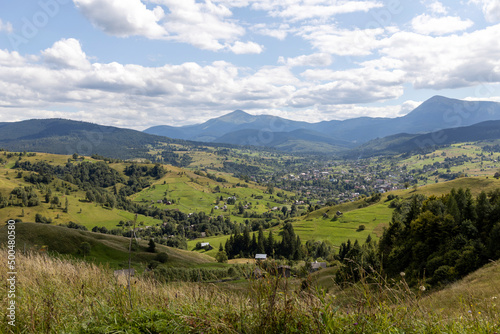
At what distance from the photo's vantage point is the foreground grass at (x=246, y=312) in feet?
13.8

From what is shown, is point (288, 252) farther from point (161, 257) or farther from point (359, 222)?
point (161, 257)

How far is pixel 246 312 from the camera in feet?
15.5

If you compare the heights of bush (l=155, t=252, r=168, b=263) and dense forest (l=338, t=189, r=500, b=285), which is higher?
dense forest (l=338, t=189, r=500, b=285)

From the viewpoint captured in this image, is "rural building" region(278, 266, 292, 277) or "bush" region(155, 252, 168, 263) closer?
"rural building" region(278, 266, 292, 277)

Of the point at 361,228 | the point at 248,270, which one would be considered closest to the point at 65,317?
the point at 248,270

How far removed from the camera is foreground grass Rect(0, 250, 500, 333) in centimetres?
421

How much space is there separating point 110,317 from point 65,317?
2.78 ft

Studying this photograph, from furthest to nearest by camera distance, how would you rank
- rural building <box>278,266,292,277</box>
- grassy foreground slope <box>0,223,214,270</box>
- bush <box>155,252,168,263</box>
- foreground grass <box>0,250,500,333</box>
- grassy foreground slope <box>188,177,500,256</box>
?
grassy foreground slope <box>188,177,500,256</box>, bush <box>155,252,168,263</box>, grassy foreground slope <box>0,223,214,270</box>, rural building <box>278,266,292,277</box>, foreground grass <box>0,250,500,333</box>

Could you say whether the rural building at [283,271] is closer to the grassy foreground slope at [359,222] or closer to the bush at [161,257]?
the bush at [161,257]

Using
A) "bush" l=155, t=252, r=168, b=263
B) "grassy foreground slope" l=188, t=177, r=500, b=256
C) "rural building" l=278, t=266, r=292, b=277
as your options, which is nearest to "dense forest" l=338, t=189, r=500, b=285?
"rural building" l=278, t=266, r=292, b=277

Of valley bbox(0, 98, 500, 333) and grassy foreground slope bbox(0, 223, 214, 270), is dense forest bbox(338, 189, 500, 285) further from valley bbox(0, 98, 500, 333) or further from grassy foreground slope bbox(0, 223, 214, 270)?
grassy foreground slope bbox(0, 223, 214, 270)

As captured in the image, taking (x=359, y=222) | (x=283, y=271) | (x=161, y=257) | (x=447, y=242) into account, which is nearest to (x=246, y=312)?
(x=283, y=271)

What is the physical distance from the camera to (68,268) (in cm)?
722

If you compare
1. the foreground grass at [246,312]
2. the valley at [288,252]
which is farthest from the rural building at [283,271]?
the foreground grass at [246,312]
